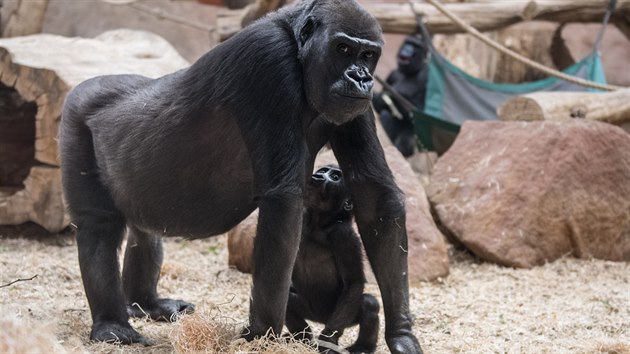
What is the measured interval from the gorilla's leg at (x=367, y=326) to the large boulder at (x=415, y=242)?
1.59m

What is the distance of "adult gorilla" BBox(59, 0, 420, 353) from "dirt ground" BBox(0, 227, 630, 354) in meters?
0.29

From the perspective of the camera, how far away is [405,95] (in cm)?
1045

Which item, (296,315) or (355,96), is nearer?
(355,96)

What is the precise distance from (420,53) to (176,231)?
7652mm

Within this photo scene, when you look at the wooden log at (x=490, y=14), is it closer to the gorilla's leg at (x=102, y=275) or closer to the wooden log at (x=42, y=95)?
Answer: the wooden log at (x=42, y=95)

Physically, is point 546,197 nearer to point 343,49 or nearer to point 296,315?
point 296,315

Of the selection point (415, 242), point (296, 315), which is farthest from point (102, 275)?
point (415, 242)

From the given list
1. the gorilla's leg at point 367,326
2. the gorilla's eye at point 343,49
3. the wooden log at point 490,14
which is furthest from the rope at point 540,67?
the gorilla's eye at point 343,49

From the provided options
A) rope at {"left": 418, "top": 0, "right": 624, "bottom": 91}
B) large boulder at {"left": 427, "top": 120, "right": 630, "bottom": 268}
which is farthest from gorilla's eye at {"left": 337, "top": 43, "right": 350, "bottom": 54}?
rope at {"left": 418, "top": 0, "right": 624, "bottom": 91}

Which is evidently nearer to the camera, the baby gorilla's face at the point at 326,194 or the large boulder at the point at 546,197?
the baby gorilla's face at the point at 326,194

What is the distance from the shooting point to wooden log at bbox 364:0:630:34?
777 cm

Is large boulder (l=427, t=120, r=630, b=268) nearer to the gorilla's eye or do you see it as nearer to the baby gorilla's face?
the baby gorilla's face

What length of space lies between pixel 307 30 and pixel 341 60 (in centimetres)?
19

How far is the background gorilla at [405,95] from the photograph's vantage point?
9.70 metres
